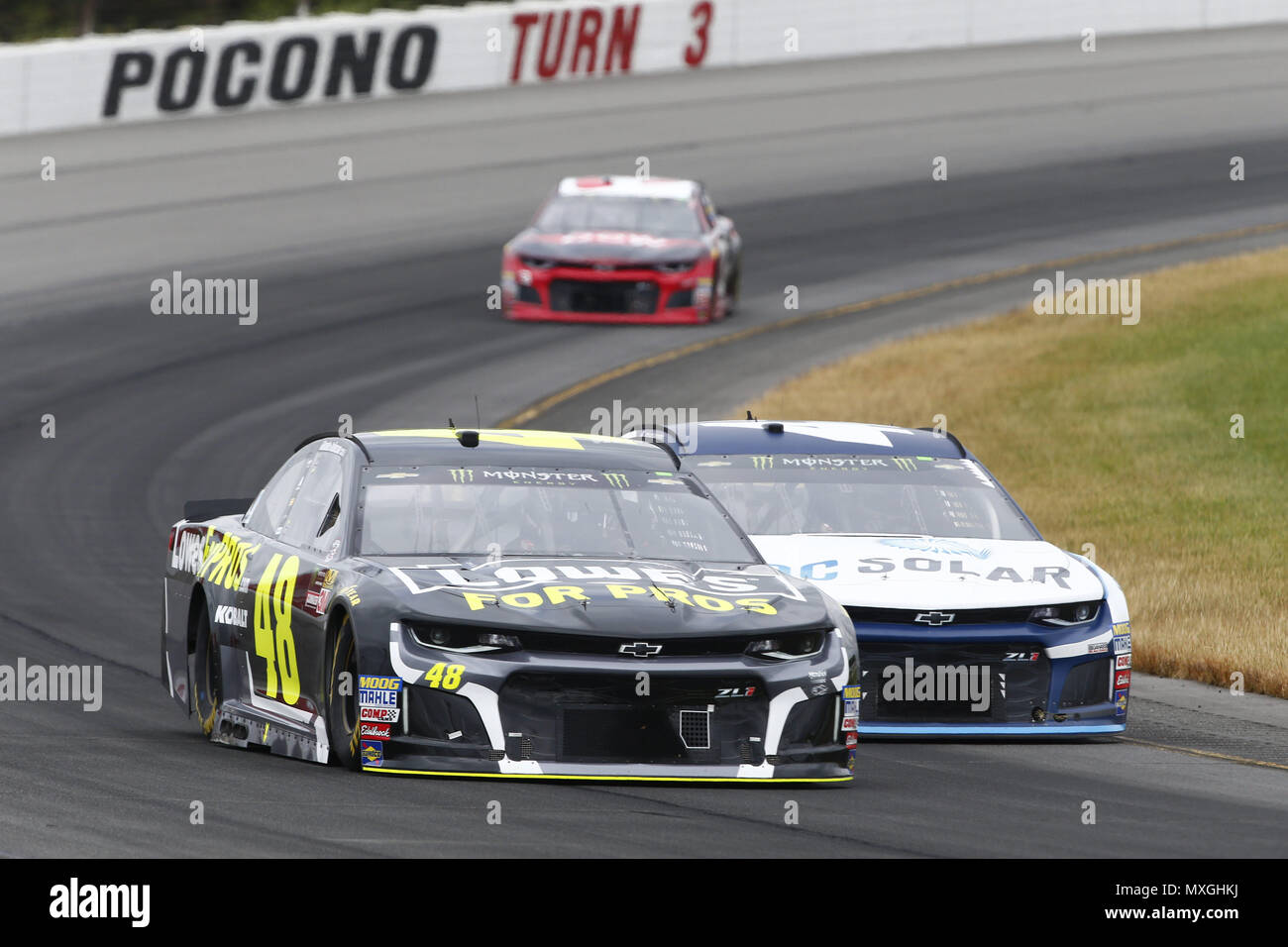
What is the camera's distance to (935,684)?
10.7 m

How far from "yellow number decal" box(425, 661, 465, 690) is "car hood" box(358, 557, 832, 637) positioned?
165 millimetres

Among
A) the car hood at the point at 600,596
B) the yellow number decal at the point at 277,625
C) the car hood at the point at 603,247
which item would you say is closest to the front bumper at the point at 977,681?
the car hood at the point at 600,596

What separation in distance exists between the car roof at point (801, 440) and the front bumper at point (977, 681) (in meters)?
2.20

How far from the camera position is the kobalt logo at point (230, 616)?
1009 cm

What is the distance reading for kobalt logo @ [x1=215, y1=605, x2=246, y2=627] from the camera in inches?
397

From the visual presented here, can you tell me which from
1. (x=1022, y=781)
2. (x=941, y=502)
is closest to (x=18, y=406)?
(x=941, y=502)

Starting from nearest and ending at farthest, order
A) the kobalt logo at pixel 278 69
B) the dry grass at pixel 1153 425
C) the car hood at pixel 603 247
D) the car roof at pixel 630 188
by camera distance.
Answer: the dry grass at pixel 1153 425 < the car hood at pixel 603 247 < the car roof at pixel 630 188 < the kobalt logo at pixel 278 69

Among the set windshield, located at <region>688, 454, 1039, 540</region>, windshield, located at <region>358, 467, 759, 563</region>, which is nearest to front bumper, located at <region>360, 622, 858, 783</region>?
windshield, located at <region>358, 467, 759, 563</region>

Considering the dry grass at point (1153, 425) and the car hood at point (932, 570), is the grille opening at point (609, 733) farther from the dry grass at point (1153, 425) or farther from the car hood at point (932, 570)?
the dry grass at point (1153, 425)

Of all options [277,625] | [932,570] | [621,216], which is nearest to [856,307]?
[621,216]

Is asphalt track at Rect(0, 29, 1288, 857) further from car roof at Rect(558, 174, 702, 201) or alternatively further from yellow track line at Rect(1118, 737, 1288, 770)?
car roof at Rect(558, 174, 702, 201)

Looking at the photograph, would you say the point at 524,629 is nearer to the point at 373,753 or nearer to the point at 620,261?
the point at 373,753

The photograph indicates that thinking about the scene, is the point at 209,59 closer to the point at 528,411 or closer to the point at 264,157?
the point at 264,157
